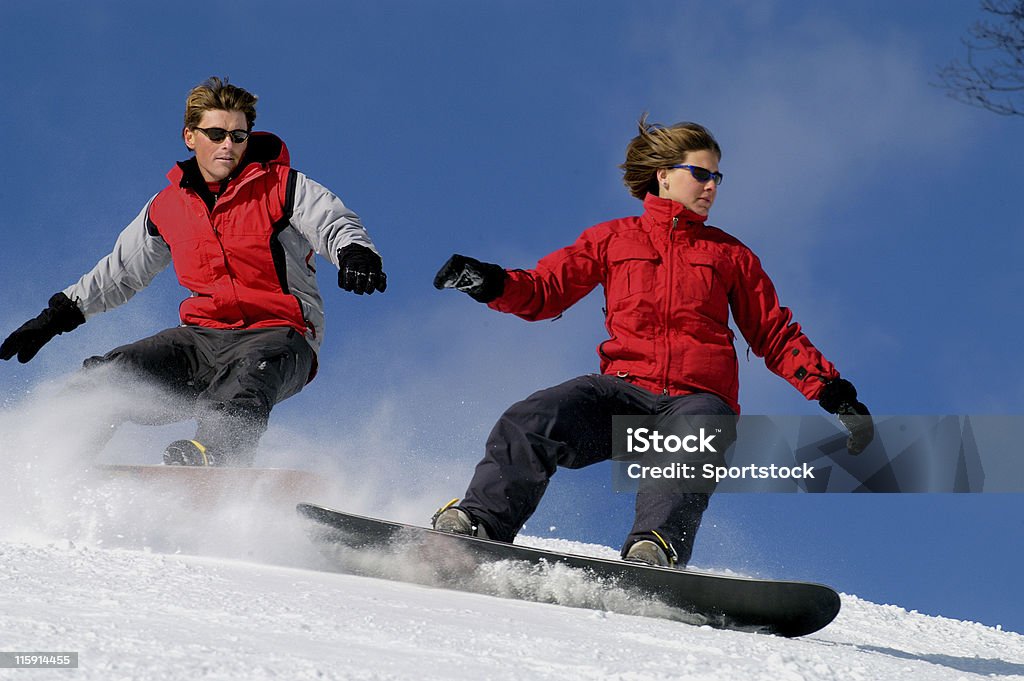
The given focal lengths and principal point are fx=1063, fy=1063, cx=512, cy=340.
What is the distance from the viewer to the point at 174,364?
194 inches

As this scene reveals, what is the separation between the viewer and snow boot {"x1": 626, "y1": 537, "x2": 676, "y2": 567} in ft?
12.3

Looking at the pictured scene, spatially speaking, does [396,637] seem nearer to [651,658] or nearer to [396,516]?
[651,658]

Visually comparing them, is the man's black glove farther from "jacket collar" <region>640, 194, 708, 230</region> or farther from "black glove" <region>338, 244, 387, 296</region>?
"black glove" <region>338, 244, 387, 296</region>

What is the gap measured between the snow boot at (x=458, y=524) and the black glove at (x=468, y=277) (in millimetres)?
882

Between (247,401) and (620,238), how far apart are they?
1.77 metres

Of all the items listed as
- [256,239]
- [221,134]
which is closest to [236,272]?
[256,239]

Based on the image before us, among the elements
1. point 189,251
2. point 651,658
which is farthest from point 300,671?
point 189,251

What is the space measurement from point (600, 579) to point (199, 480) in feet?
5.72

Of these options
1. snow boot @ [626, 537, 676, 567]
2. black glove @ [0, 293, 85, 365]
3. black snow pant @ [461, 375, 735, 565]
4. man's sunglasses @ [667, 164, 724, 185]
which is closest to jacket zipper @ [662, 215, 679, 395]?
black snow pant @ [461, 375, 735, 565]

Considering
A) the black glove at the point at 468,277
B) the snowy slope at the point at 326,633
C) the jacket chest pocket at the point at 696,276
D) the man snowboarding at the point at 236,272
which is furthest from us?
the man snowboarding at the point at 236,272

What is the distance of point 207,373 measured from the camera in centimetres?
493

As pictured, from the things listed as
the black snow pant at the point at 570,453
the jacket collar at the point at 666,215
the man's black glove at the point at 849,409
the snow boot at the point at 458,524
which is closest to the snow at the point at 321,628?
the snow boot at the point at 458,524

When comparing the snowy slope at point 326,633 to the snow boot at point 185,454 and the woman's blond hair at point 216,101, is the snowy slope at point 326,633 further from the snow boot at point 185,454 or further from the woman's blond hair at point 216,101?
the woman's blond hair at point 216,101

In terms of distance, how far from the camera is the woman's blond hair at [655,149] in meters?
4.79
